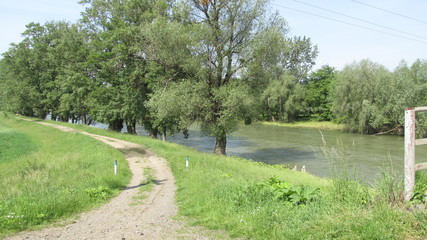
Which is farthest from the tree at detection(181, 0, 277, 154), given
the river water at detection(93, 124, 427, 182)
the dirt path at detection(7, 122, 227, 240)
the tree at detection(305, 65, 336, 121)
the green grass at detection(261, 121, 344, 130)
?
the tree at detection(305, 65, 336, 121)

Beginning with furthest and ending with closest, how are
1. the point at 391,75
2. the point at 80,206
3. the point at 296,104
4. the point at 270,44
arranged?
the point at 296,104
the point at 391,75
the point at 270,44
the point at 80,206

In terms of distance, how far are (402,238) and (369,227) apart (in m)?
0.44

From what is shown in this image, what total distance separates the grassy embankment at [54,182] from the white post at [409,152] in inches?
281

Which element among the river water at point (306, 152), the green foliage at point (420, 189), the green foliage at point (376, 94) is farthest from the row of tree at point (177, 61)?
the green foliage at point (376, 94)

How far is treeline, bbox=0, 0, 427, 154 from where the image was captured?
73.8 feet

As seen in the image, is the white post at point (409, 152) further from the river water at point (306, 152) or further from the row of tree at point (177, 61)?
the row of tree at point (177, 61)

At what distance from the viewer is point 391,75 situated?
140ft

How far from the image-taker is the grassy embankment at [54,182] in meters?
7.00

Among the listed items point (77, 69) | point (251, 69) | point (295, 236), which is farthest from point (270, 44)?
point (77, 69)

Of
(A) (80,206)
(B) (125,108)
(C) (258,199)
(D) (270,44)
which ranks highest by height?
(D) (270,44)

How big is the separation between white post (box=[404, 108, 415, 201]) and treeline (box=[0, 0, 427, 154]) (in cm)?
1583

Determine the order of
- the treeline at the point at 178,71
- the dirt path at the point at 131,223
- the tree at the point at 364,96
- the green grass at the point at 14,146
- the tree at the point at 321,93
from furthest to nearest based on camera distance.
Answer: the tree at the point at 321,93
the tree at the point at 364,96
the treeline at the point at 178,71
the green grass at the point at 14,146
the dirt path at the point at 131,223

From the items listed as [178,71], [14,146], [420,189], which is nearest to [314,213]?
[420,189]

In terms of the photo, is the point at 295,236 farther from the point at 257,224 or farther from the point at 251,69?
the point at 251,69
